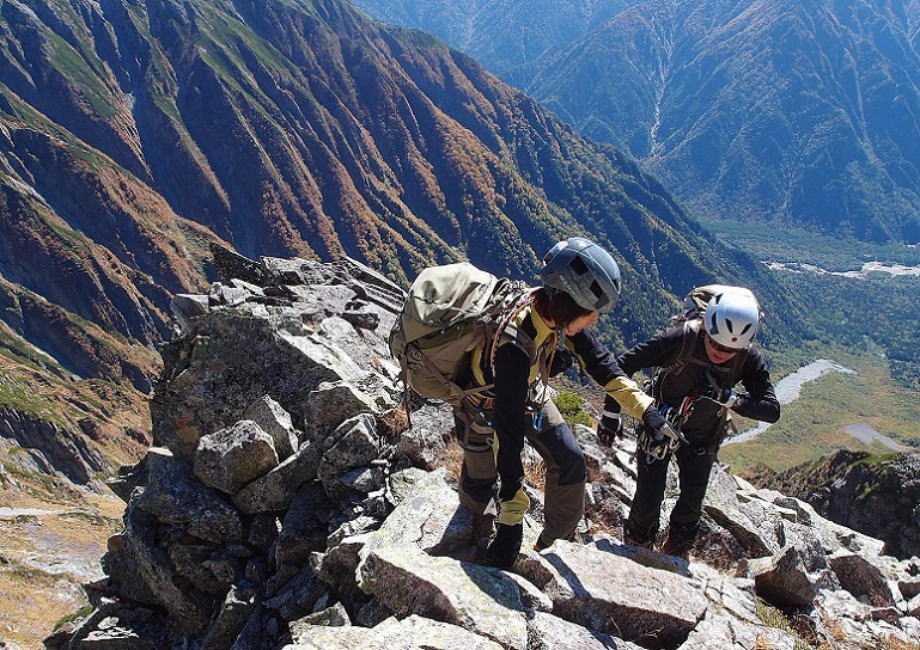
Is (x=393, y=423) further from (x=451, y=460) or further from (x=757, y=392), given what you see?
(x=757, y=392)

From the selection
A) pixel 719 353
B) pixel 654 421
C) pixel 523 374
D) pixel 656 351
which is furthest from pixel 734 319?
pixel 523 374

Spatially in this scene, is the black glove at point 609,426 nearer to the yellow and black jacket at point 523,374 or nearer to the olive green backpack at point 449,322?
the yellow and black jacket at point 523,374

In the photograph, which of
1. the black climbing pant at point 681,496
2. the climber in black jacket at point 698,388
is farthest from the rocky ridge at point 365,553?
the climber in black jacket at point 698,388

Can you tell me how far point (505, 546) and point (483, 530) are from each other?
636 mm

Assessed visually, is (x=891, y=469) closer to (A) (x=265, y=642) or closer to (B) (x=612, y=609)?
(B) (x=612, y=609)

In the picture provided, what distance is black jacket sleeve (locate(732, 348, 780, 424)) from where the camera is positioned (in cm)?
902

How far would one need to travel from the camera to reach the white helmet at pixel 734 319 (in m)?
8.56

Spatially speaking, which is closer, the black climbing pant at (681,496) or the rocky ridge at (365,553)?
the rocky ridge at (365,553)

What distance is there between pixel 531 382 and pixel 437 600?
263 centimetres

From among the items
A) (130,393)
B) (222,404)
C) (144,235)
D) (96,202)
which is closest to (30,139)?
(96,202)

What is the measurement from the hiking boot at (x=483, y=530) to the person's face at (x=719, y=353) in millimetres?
3851

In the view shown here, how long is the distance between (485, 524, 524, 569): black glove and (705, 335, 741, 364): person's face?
3738 mm

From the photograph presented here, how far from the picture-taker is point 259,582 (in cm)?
1041

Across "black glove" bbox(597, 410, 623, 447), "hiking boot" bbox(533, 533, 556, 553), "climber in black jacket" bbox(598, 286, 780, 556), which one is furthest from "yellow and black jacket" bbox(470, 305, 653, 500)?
"hiking boot" bbox(533, 533, 556, 553)
